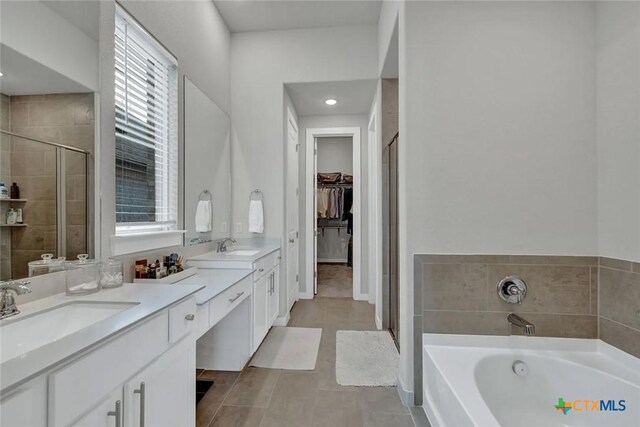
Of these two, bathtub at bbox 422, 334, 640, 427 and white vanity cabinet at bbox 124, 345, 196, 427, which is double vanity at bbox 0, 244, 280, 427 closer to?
white vanity cabinet at bbox 124, 345, 196, 427

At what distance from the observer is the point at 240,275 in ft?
6.83

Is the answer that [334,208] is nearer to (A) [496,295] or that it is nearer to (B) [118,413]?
(A) [496,295]

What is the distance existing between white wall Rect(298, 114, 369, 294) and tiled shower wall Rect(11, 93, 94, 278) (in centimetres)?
288

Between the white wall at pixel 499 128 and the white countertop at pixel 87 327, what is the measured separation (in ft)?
4.36

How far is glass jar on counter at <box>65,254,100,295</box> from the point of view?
1255mm

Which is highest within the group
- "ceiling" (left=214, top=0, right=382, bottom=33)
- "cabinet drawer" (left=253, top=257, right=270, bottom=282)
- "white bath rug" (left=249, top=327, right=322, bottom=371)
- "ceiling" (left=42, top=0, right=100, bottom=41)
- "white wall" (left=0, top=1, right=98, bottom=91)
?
"ceiling" (left=214, top=0, right=382, bottom=33)

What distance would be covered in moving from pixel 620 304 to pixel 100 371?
2362 mm

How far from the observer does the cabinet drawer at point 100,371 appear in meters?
0.74

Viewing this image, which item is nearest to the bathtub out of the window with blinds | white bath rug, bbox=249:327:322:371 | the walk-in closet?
white bath rug, bbox=249:327:322:371

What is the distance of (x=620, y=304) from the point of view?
1586mm

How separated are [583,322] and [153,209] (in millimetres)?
2744

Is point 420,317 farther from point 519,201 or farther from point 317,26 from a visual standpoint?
point 317,26

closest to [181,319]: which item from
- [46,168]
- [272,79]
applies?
[46,168]

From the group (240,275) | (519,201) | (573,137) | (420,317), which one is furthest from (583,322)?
(240,275)
